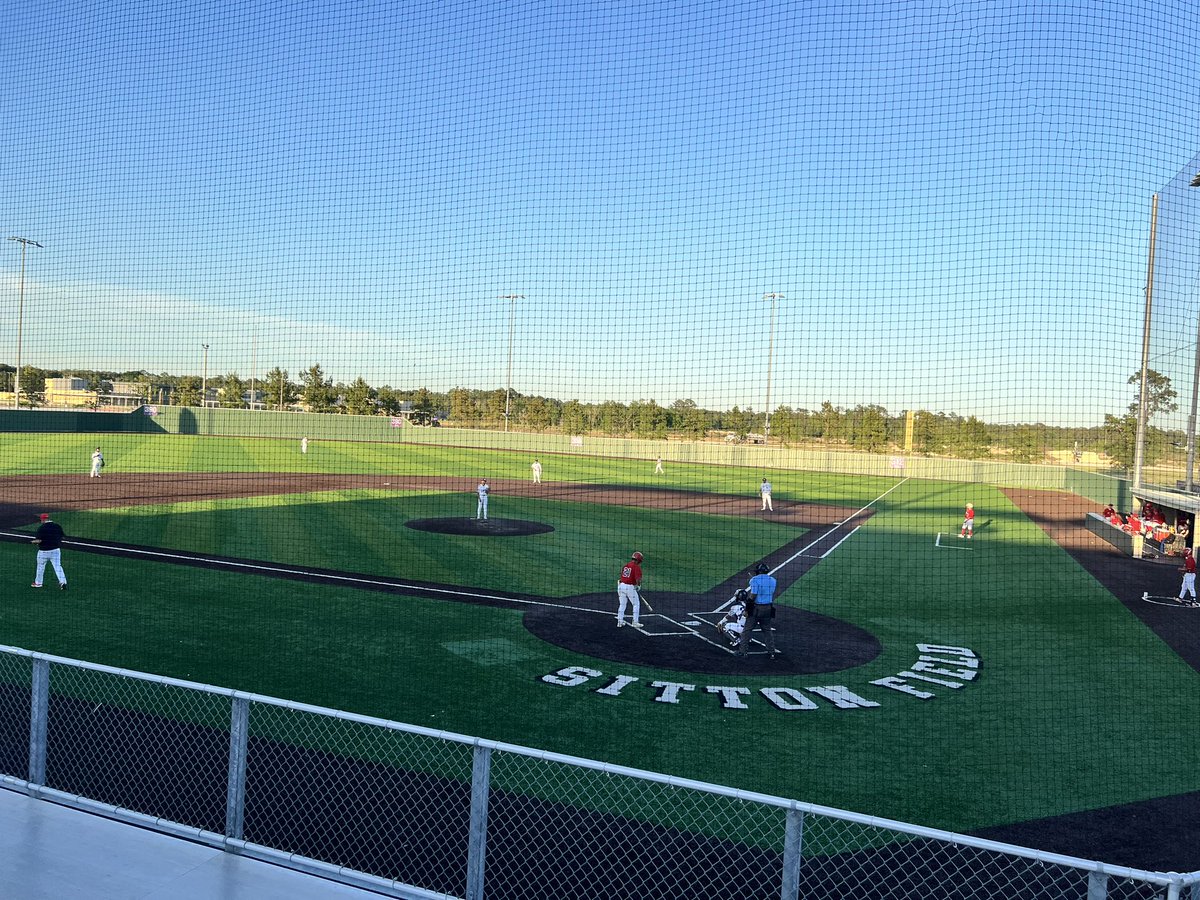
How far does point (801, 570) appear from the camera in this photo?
21516mm

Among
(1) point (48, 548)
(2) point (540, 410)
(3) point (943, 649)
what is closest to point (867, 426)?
(2) point (540, 410)

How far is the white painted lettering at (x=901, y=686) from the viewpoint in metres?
11.4

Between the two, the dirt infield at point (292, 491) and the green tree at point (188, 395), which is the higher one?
the green tree at point (188, 395)

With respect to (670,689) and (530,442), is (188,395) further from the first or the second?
(670,689)

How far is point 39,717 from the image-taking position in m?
5.86

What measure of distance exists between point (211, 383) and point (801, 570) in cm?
7416

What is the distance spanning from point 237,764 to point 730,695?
22.8 ft

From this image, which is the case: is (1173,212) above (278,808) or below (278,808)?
above

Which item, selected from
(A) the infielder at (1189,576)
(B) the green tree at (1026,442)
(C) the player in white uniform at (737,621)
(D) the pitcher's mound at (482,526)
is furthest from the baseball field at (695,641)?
(B) the green tree at (1026,442)

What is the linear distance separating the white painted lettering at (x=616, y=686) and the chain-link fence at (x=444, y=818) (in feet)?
7.16

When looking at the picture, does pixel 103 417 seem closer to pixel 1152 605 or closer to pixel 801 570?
pixel 801 570

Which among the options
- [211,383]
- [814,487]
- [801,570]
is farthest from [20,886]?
[211,383]

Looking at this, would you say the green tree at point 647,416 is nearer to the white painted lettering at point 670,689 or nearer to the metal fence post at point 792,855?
the white painted lettering at point 670,689

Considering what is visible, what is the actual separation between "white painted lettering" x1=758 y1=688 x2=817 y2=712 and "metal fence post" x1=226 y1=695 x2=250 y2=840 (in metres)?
6.77
